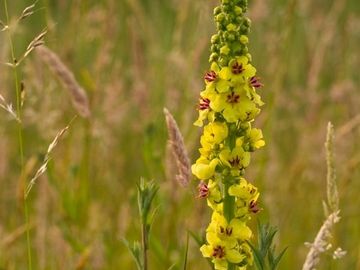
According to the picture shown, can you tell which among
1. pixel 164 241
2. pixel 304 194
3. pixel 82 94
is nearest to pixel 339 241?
pixel 304 194

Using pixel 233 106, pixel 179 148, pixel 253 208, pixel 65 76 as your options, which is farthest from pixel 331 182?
pixel 65 76

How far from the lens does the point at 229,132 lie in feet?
5.41

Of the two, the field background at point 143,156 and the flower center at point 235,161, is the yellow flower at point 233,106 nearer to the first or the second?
the flower center at point 235,161

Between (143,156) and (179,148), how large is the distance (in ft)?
3.67

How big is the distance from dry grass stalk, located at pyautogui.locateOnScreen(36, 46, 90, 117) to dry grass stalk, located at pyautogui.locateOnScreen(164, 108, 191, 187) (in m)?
0.78

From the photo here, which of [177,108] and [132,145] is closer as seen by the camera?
[177,108]

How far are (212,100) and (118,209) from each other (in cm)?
260

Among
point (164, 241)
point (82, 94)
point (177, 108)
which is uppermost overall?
point (177, 108)

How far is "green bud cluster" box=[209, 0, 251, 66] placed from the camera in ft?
5.37

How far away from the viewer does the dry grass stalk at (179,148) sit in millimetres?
2084

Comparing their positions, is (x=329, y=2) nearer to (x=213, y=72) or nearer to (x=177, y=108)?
(x=177, y=108)

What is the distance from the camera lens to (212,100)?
165 centimetres

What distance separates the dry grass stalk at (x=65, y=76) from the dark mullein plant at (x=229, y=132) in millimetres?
1188

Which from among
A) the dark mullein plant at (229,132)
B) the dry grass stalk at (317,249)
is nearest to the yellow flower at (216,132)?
the dark mullein plant at (229,132)
